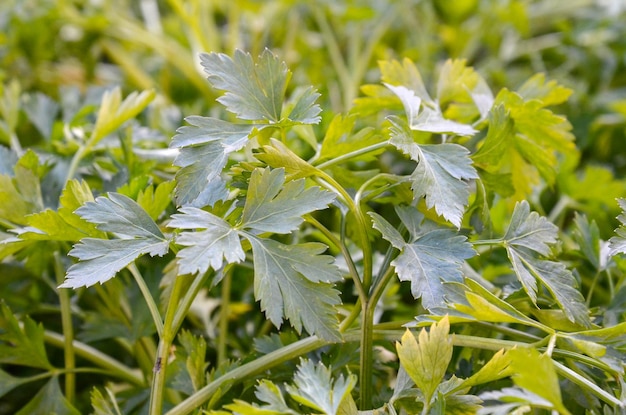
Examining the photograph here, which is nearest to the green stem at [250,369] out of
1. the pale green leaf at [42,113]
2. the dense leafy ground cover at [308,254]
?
the dense leafy ground cover at [308,254]

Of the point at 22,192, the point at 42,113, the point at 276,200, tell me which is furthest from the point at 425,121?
the point at 42,113

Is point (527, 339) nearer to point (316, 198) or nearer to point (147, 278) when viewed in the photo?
point (316, 198)

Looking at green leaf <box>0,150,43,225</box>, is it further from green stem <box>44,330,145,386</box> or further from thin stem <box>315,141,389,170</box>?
thin stem <box>315,141,389,170</box>

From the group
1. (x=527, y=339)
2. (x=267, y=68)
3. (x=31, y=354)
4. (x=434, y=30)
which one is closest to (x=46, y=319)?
(x=31, y=354)

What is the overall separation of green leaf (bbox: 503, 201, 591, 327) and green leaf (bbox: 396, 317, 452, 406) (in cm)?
8

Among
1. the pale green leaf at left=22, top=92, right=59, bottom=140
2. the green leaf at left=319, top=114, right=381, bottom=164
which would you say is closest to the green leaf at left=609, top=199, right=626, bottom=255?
the green leaf at left=319, top=114, right=381, bottom=164

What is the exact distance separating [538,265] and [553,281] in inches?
0.7

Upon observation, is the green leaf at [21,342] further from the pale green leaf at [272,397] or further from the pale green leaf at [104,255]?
the pale green leaf at [272,397]

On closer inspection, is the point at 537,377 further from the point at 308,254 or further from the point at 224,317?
the point at 224,317

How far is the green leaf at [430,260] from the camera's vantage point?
18.3 inches

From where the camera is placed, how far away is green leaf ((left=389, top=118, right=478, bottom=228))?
0.49 meters

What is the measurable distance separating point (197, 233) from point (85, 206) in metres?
0.10

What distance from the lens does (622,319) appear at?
55 cm

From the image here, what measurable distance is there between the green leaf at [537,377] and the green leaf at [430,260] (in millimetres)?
89
